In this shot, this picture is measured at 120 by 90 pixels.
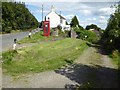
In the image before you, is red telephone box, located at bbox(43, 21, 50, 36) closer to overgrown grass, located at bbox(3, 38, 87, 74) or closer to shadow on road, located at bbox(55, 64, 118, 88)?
overgrown grass, located at bbox(3, 38, 87, 74)

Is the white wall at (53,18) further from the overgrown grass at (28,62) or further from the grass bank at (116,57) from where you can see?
the overgrown grass at (28,62)

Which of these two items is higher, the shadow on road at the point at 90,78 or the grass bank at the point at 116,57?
the shadow on road at the point at 90,78

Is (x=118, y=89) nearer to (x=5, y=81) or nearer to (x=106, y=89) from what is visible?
(x=106, y=89)

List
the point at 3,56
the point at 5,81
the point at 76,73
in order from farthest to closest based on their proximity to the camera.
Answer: the point at 3,56
the point at 76,73
the point at 5,81

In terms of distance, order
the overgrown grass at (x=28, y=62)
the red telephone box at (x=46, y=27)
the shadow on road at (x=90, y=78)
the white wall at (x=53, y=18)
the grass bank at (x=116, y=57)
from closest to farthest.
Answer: the shadow on road at (x=90, y=78) < the overgrown grass at (x=28, y=62) < the grass bank at (x=116, y=57) < the red telephone box at (x=46, y=27) < the white wall at (x=53, y=18)

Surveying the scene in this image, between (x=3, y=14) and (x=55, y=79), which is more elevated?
(x=3, y=14)

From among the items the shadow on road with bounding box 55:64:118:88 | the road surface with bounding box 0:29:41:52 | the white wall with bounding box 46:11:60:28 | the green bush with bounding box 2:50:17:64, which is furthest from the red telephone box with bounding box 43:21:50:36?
the white wall with bounding box 46:11:60:28

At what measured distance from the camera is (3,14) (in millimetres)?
71812

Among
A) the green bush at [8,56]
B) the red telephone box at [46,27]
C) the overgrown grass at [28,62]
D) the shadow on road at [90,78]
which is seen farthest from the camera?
the red telephone box at [46,27]

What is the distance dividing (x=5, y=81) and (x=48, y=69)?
3984mm

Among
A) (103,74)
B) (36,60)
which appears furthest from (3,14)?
(103,74)

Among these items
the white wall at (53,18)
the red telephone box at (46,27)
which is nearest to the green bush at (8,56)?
the red telephone box at (46,27)

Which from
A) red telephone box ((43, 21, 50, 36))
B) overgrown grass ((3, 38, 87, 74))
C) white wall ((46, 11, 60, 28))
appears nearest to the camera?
overgrown grass ((3, 38, 87, 74))

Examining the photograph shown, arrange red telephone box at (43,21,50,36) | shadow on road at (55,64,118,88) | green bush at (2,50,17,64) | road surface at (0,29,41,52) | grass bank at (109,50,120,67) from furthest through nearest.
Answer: red telephone box at (43,21,50,36), road surface at (0,29,41,52), grass bank at (109,50,120,67), green bush at (2,50,17,64), shadow on road at (55,64,118,88)
